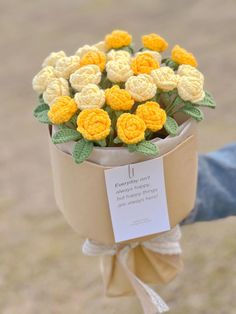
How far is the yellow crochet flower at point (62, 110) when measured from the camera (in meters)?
0.69

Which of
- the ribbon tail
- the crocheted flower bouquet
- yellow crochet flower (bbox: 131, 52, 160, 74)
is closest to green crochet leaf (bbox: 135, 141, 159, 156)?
the crocheted flower bouquet

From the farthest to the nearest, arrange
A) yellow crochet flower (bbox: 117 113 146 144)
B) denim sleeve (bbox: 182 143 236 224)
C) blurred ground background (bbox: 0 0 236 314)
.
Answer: blurred ground background (bbox: 0 0 236 314) → denim sleeve (bbox: 182 143 236 224) → yellow crochet flower (bbox: 117 113 146 144)

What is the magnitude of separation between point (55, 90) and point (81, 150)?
0.31 feet

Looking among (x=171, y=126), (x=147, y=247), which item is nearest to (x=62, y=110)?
(x=171, y=126)

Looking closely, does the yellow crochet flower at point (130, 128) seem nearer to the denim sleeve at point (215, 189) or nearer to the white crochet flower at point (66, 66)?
the white crochet flower at point (66, 66)

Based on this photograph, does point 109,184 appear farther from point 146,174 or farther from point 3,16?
point 3,16

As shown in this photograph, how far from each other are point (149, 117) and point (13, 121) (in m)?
1.08

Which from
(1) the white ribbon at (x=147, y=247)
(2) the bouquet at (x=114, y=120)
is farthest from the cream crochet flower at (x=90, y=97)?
(1) the white ribbon at (x=147, y=247)

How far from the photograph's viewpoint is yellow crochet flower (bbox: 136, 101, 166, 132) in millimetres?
682

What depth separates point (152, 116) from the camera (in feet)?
2.24

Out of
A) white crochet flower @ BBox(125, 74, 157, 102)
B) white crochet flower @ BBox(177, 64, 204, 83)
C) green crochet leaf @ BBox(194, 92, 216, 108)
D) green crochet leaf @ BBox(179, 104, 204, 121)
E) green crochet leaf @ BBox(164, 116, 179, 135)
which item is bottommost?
green crochet leaf @ BBox(164, 116, 179, 135)

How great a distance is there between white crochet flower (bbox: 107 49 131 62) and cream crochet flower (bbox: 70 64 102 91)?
0.05 metres

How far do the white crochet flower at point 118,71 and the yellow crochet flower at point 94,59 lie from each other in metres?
0.03

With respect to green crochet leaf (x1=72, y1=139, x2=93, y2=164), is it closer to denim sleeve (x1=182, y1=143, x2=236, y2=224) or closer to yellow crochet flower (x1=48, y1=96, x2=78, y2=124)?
yellow crochet flower (x1=48, y1=96, x2=78, y2=124)
